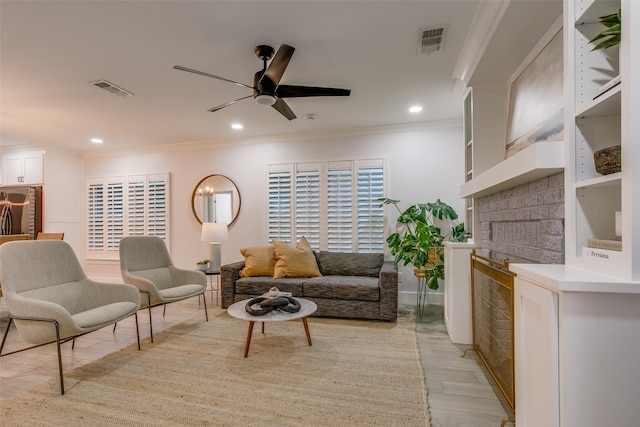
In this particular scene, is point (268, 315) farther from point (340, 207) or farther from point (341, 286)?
point (340, 207)

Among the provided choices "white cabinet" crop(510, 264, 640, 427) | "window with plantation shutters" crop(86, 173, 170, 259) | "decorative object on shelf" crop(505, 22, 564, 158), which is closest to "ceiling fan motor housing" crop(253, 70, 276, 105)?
"decorative object on shelf" crop(505, 22, 564, 158)

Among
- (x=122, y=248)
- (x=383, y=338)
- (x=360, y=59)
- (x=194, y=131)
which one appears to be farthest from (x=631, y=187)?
(x=194, y=131)

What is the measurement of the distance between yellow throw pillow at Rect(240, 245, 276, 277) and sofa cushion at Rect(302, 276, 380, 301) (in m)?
0.64

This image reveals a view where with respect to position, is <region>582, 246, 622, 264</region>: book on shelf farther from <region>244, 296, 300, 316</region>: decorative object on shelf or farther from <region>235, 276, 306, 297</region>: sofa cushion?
<region>235, 276, 306, 297</region>: sofa cushion

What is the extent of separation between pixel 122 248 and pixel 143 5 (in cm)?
245

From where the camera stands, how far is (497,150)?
2.82 meters

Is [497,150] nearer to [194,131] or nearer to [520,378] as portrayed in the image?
[520,378]

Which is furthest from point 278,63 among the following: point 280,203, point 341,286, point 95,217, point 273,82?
point 95,217

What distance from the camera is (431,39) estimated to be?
238 cm

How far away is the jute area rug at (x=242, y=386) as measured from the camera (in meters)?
1.84

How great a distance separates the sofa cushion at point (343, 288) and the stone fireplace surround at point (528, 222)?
1.31 meters

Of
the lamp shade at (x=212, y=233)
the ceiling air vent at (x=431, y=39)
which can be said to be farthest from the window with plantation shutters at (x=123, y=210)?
the ceiling air vent at (x=431, y=39)

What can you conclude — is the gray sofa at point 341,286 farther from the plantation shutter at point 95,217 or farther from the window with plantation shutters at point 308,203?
the plantation shutter at point 95,217

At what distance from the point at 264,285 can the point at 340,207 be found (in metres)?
1.60
